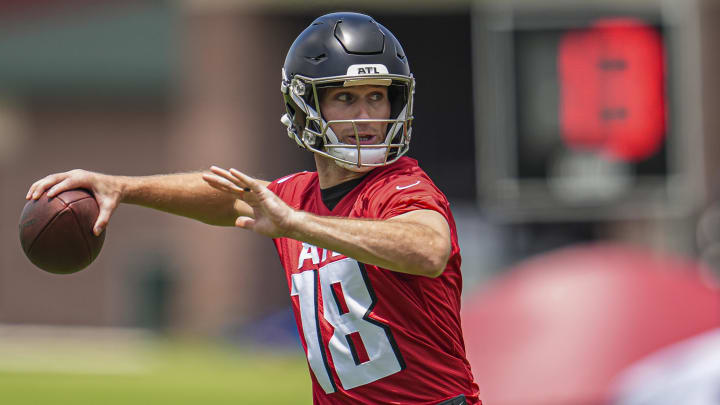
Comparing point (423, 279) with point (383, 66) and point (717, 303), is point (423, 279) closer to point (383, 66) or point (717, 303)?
point (383, 66)

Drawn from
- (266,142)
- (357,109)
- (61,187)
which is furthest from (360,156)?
(266,142)

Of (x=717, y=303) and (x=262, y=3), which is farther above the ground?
(x=262, y=3)

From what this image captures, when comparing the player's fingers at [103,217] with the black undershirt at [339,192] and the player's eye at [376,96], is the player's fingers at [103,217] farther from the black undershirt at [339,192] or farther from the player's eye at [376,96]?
the player's eye at [376,96]

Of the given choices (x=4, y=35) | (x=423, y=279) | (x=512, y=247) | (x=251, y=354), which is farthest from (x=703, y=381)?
(x=4, y=35)

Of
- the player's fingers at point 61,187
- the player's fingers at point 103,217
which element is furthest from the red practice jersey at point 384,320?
the player's fingers at point 61,187

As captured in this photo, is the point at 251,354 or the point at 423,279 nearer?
the point at 423,279

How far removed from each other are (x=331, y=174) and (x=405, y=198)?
0.49 m

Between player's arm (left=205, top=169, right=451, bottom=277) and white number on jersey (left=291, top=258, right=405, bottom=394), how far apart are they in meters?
0.32

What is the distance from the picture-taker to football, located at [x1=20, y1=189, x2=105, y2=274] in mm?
4074

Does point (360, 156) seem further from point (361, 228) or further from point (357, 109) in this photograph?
point (361, 228)

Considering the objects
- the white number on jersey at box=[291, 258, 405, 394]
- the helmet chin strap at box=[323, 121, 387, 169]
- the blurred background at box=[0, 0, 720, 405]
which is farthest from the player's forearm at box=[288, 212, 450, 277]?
the blurred background at box=[0, 0, 720, 405]

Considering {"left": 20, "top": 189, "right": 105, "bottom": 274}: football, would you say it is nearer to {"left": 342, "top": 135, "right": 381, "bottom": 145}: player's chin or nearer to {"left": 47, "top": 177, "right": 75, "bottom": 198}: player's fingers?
{"left": 47, "top": 177, "right": 75, "bottom": 198}: player's fingers

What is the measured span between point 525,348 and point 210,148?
1461 cm

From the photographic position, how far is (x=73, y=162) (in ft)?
76.8
